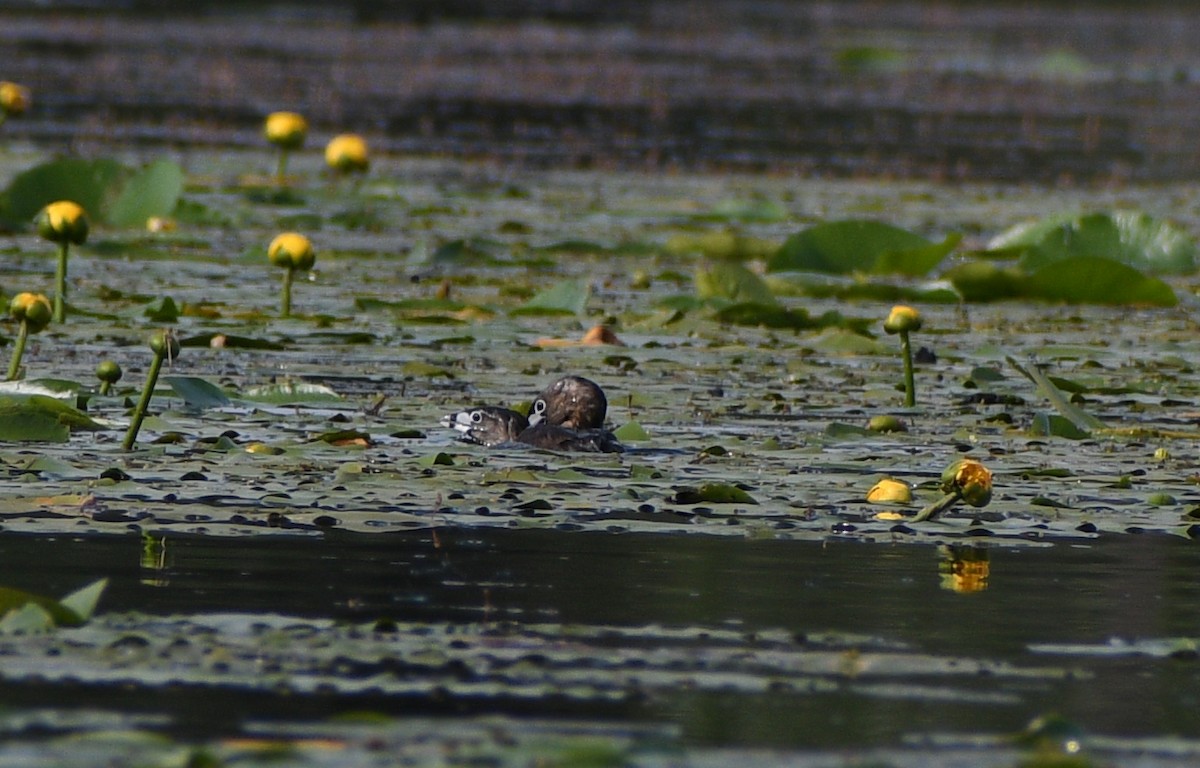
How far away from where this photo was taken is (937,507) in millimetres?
4828

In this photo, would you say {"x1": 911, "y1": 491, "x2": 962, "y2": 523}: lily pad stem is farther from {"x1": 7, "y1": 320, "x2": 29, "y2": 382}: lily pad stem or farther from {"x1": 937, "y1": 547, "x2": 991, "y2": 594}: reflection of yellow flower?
{"x1": 7, "y1": 320, "x2": 29, "y2": 382}: lily pad stem

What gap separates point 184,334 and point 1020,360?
270 cm

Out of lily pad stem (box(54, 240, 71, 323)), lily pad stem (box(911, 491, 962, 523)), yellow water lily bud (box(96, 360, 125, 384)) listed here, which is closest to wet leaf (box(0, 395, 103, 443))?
yellow water lily bud (box(96, 360, 125, 384))

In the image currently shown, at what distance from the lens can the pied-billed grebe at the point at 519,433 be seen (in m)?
5.62

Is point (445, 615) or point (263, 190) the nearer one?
point (445, 615)

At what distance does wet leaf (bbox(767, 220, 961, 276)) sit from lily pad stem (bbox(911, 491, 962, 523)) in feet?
15.4

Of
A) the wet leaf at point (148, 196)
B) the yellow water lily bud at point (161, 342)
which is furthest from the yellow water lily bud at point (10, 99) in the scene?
the yellow water lily bud at point (161, 342)

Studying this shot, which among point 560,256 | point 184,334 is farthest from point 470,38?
point 184,334

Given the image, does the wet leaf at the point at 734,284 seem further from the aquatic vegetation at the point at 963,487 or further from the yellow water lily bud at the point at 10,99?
the aquatic vegetation at the point at 963,487

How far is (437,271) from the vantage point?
962 cm

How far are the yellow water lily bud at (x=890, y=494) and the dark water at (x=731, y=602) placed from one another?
378 mm

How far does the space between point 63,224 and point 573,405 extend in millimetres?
2031

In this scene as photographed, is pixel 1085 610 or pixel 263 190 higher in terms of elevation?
pixel 263 190

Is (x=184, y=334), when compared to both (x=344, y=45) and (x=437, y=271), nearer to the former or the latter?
(x=437, y=271)
